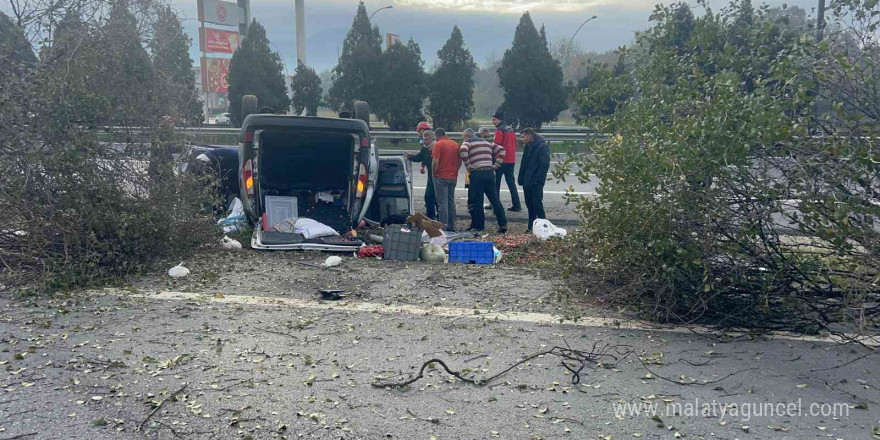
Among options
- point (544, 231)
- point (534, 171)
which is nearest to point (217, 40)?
point (534, 171)

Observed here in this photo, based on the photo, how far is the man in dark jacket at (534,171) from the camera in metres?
11.3

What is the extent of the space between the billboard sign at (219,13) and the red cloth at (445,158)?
3778 cm

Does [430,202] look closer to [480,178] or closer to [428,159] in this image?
[428,159]

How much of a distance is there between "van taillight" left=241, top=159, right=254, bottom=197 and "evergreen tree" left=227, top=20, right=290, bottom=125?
798 inches

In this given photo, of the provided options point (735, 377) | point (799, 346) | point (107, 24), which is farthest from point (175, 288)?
point (799, 346)

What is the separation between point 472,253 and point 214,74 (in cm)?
4155

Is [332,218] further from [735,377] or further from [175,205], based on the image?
[735,377]

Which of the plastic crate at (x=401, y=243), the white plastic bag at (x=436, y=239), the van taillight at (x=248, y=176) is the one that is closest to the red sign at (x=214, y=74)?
the van taillight at (x=248, y=176)

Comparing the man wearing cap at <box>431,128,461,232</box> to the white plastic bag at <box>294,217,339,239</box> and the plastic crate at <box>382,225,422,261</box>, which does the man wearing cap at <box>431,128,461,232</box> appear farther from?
the plastic crate at <box>382,225,422,261</box>

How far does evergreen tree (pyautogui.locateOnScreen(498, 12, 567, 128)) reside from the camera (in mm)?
28984

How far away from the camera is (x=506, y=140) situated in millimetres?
13117

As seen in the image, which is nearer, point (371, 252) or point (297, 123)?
point (371, 252)

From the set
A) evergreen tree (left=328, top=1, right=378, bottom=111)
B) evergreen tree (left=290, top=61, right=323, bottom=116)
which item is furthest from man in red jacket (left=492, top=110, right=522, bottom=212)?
evergreen tree (left=290, top=61, right=323, bottom=116)

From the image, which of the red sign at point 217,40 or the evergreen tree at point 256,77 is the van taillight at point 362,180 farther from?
the red sign at point 217,40
